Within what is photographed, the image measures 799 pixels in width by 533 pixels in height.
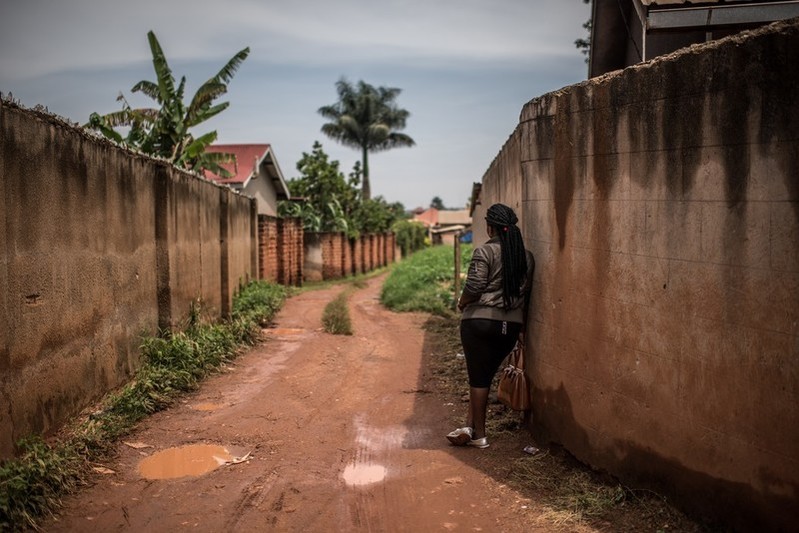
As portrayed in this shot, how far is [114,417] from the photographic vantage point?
539cm

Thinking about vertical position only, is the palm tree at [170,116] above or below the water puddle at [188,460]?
above

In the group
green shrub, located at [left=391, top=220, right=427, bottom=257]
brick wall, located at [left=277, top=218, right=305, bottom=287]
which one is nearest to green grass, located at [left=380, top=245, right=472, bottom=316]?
brick wall, located at [left=277, top=218, right=305, bottom=287]

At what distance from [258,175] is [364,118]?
72.4 ft

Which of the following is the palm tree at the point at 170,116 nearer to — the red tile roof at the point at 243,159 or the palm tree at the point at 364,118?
the red tile roof at the point at 243,159

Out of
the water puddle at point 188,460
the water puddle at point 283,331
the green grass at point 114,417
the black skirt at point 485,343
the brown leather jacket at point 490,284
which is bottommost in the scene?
the water puddle at point 188,460

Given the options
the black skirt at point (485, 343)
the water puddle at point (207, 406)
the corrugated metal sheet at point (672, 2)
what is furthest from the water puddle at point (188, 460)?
the corrugated metal sheet at point (672, 2)

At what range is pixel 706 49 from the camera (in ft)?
10.7

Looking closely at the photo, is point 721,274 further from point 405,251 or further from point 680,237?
point 405,251

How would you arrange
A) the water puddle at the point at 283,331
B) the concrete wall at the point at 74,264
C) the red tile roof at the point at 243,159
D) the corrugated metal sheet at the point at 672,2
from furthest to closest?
the red tile roof at the point at 243,159, the water puddle at the point at 283,331, the corrugated metal sheet at the point at 672,2, the concrete wall at the point at 74,264

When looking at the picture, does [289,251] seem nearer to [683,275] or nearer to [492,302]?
[492,302]

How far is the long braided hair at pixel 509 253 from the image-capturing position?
4711 millimetres

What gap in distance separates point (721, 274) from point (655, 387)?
77 cm

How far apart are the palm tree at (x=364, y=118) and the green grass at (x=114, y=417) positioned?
3646 centimetres

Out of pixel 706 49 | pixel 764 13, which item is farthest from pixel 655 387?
pixel 764 13
